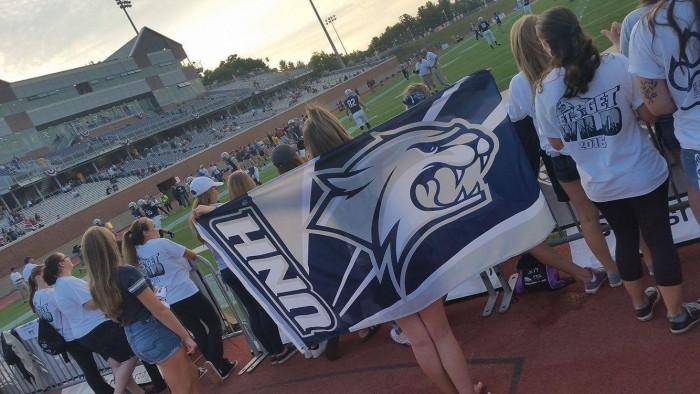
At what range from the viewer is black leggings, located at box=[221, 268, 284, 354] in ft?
17.2

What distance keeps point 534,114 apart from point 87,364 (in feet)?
17.3

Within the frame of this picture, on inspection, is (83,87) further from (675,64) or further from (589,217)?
(675,64)

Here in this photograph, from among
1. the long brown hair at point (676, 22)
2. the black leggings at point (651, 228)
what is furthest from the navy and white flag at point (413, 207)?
the long brown hair at point (676, 22)

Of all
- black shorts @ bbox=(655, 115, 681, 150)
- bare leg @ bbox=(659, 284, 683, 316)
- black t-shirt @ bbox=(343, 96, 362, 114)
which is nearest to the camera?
bare leg @ bbox=(659, 284, 683, 316)

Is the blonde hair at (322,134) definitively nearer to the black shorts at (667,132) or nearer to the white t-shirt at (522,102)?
the white t-shirt at (522,102)

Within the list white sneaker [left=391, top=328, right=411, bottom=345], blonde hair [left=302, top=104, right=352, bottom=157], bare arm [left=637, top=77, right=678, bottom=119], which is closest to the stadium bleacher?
white sneaker [left=391, top=328, right=411, bottom=345]

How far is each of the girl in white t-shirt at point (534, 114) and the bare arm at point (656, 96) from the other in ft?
2.64

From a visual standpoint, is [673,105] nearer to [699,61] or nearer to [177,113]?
[699,61]

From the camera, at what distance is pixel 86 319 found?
4859mm

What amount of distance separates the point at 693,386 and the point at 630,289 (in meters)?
0.68

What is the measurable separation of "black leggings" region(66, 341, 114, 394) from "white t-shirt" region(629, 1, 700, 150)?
575 cm

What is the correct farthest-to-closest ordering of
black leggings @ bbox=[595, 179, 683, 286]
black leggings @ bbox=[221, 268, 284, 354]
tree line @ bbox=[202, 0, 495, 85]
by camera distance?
tree line @ bbox=[202, 0, 495, 85] < black leggings @ bbox=[221, 268, 284, 354] < black leggings @ bbox=[595, 179, 683, 286]

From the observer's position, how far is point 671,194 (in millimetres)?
4145

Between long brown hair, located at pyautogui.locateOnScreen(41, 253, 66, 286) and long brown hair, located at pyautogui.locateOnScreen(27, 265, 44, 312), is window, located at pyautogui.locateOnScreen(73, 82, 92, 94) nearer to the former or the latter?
long brown hair, located at pyautogui.locateOnScreen(27, 265, 44, 312)
